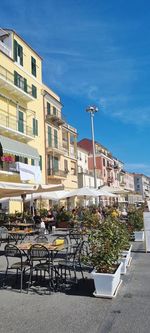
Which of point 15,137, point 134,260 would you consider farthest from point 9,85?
point 134,260

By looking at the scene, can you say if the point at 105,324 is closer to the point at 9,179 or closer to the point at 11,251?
the point at 11,251

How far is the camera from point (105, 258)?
6.25m

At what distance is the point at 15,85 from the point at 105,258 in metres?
24.6

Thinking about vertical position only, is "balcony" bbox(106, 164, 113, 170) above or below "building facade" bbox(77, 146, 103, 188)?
above

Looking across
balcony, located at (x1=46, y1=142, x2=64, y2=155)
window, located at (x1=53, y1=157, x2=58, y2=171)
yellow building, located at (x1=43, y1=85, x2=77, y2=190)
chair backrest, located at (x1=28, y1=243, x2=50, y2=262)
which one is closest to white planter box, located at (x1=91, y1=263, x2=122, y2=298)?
chair backrest, located at (x1=28, y1=243, x2=50, y2=262)

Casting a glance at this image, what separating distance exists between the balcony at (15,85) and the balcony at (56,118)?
471 cm

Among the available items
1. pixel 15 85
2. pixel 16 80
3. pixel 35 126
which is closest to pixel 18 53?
pixel 16 80

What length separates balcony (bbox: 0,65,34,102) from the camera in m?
27.2

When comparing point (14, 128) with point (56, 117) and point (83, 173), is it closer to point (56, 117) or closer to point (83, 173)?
point (56, 117)

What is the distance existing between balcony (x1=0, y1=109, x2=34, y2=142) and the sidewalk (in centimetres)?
2094

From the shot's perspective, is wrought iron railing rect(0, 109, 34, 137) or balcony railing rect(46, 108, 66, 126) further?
balcony railing rect(46, 108, 66, 126)

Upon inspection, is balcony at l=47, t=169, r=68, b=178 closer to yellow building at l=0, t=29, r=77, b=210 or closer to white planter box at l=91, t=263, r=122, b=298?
yellow building at l=0, t=29, r=77, b=210

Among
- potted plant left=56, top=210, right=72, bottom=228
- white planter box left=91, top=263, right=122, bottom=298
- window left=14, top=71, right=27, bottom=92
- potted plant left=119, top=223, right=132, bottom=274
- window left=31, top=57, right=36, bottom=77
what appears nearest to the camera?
white planter box left=91, top=263, right=122, bottom=298

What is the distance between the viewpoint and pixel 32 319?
496cm
